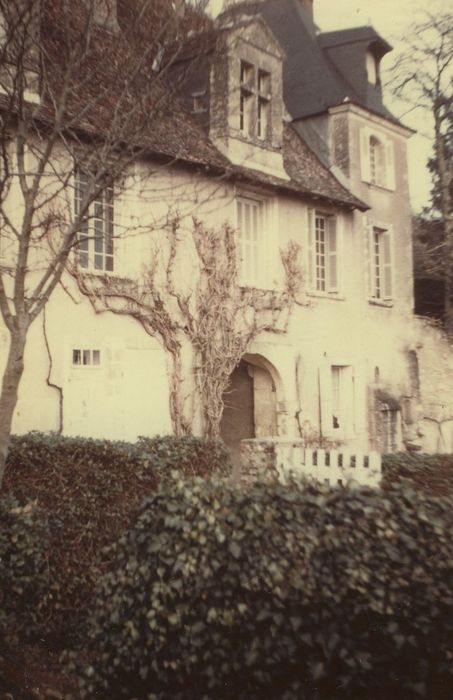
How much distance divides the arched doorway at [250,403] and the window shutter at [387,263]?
435 cm

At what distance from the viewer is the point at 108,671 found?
13.1 feet

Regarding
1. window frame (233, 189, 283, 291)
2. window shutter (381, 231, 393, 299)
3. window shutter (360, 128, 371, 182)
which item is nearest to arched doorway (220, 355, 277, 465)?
window frame (233, 189, 283, 291)

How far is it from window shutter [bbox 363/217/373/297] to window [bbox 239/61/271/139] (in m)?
3.42

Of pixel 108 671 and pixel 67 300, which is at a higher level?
pixel 67 300

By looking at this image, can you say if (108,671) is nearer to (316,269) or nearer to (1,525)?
(1,525)

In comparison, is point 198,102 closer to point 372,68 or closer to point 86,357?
point 372,68

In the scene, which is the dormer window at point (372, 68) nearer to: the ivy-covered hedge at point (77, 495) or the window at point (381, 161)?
the window at point (381, 161)

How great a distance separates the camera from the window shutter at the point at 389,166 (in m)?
16.0

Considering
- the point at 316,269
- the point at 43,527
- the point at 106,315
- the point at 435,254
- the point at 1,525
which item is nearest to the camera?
the point at 1,525

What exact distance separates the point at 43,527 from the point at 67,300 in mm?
4809

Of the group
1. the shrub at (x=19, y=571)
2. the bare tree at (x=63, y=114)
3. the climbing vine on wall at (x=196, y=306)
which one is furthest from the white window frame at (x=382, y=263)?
the shrub at (x=19, y=571)

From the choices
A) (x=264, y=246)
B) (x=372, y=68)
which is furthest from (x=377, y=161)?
(x=264, y=246)

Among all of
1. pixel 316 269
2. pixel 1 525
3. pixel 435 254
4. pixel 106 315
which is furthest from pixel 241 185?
pixel 1 525

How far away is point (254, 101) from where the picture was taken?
1298 centimetres
